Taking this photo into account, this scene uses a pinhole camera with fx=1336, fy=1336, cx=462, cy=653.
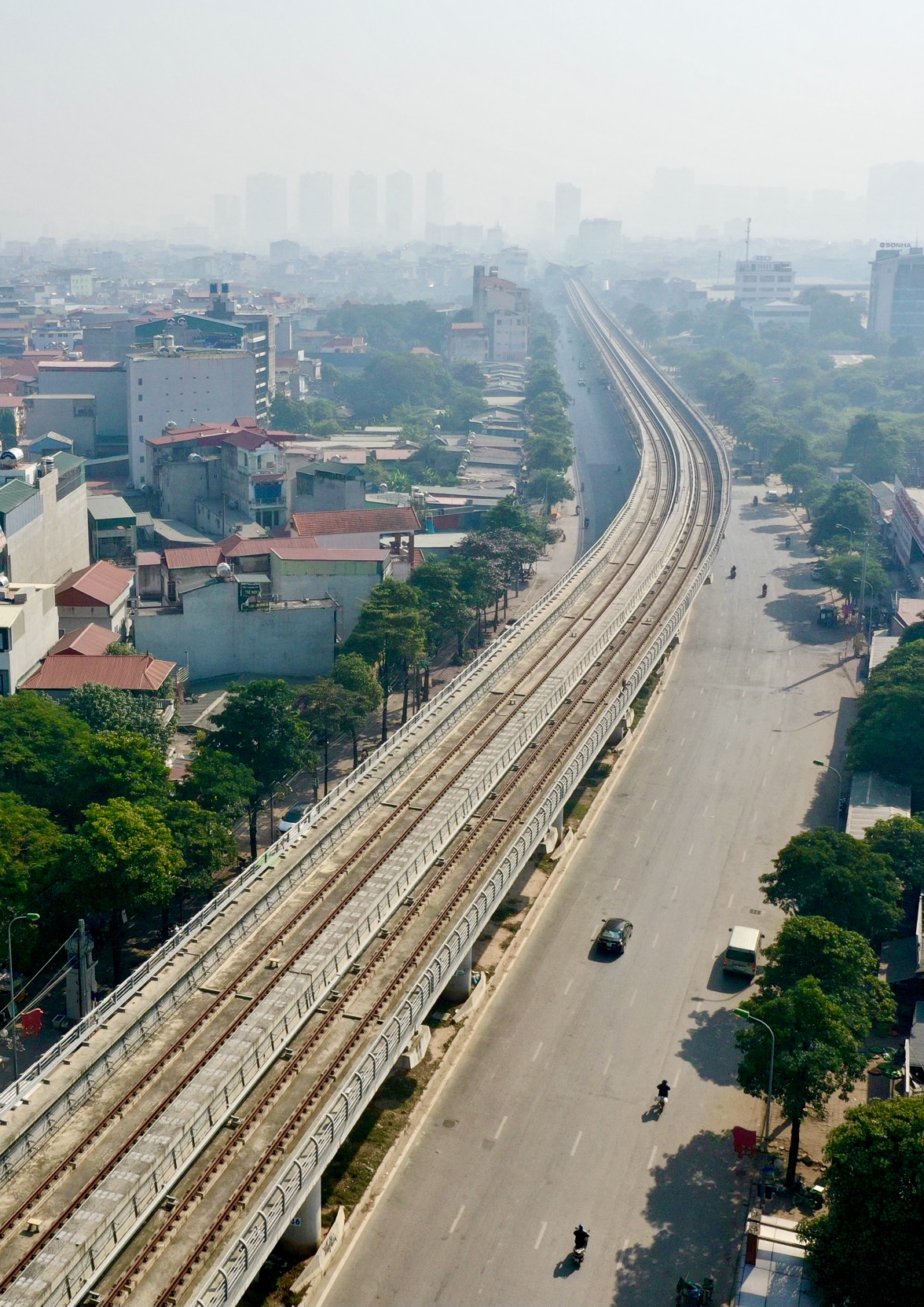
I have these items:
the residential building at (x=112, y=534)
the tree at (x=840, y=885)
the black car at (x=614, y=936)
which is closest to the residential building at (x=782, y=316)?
the residential building at (x=112, y=534)

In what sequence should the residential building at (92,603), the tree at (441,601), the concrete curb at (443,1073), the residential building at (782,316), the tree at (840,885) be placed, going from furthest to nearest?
1. the residential building at (782,316)
2. the tree at (441,601)
3. the residential building at (92,603)
4. the tree at (840,885)
5. the concrete curb at (443,1073)

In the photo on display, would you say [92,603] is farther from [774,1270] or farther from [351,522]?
[774,1270]

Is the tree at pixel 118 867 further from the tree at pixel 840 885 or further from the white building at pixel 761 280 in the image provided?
the white building at pixel 761 280

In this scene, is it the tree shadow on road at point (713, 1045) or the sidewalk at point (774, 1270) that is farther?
the tree shadow on road at point (713, 1045)

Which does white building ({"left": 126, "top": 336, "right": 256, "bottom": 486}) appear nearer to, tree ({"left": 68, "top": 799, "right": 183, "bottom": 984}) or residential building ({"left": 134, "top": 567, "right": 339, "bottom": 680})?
residential building ({"left": 134, "top": 567, "right": 339, "bottom": 680})

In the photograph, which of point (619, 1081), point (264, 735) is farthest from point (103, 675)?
point (619, 1081)

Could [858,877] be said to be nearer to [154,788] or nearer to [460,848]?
[460,848]

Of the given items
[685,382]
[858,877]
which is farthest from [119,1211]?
[685,382]

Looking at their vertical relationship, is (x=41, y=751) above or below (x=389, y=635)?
below
